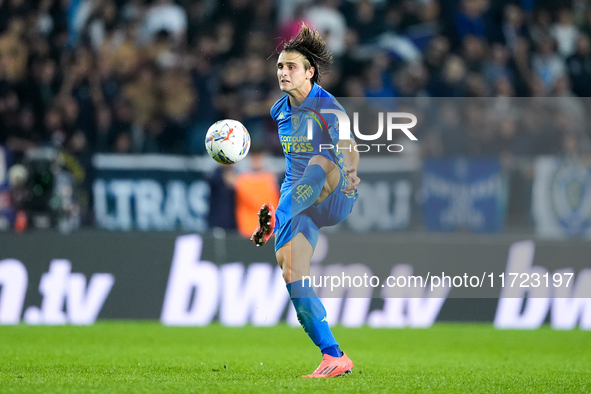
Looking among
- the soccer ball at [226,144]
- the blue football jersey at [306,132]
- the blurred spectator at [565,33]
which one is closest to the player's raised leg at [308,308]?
the blue football jersey at [306,132]

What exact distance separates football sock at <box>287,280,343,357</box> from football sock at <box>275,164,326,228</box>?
1.63 ft

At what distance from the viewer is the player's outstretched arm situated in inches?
231

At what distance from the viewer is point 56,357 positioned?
6.98m

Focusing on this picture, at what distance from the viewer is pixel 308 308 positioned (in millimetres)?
5625

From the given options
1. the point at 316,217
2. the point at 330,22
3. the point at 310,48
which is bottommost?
the point at 316,217

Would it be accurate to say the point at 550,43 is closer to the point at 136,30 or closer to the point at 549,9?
the point at 549,9

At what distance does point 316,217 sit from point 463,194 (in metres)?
4.70

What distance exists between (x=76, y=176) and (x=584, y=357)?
234 inches

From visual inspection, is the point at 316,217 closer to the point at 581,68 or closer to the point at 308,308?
the point at 308,308

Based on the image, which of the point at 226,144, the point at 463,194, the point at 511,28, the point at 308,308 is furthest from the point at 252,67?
the point at 308,308

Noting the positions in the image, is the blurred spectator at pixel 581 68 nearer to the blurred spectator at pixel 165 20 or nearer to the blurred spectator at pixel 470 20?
the blurred spectator at pixel 470 20

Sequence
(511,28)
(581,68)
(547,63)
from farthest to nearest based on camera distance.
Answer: (511,28)
(547,63)
(581,68)

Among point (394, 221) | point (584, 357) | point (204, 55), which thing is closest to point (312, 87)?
point (584, 357)

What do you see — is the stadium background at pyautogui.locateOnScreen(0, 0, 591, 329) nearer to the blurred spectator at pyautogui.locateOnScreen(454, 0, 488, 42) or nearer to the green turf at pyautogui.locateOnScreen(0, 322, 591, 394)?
the blurred spectator at pyautogui.locateOnScreen(454, 0, 488, 42)
